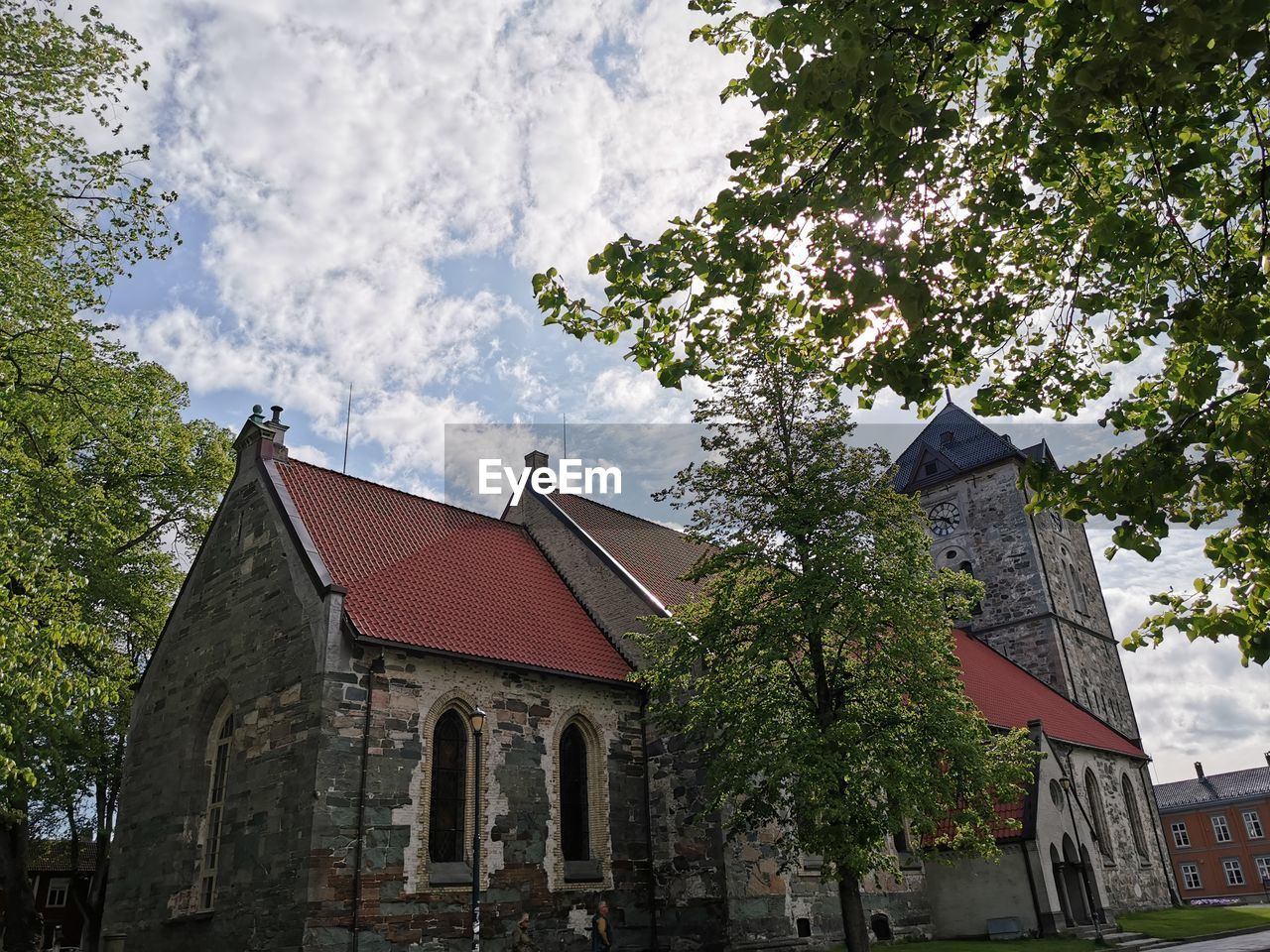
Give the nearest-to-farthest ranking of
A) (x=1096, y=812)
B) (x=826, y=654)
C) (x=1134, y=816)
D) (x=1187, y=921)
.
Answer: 1. (x=826, y=654)
2. (x=1187, y=921)
3. (x=1096, y=812)
4. (x=1134, y=816)

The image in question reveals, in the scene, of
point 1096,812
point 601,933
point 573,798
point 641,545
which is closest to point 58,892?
point 641,545

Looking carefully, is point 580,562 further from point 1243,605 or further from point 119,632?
point 1243,605

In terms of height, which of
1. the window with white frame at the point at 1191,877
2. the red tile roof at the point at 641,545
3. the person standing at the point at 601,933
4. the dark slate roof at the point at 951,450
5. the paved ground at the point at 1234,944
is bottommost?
the window with white frame at the point at 1191,877

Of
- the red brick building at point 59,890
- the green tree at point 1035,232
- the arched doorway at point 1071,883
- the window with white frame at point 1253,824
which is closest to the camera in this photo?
the green tree at point 1035,232

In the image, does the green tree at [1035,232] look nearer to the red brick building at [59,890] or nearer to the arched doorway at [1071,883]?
the arched doorway at [1071,883]

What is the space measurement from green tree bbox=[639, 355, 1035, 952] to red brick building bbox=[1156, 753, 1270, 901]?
214ft

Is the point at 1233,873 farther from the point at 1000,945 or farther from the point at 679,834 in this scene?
the point at 679,834

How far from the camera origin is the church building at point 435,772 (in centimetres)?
1450

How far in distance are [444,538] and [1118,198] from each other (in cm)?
1608

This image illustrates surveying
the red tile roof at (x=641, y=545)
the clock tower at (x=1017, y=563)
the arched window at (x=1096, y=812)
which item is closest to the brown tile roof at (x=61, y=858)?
the red tile roof at (x=641, y=545)

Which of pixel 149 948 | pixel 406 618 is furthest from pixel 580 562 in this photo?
pixel 149 948

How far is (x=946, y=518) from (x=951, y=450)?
3.06 metres

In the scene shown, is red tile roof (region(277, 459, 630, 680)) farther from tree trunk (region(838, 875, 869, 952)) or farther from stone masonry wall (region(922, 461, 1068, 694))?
stone masonry wall (region(922, 461, 1068, 694))

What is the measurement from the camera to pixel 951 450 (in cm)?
3712
